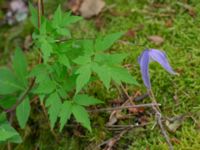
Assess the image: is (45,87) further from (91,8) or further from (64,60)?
(91,8)

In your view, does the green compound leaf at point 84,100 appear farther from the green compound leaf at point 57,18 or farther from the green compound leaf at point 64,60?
the green compound leaf at point 57,18

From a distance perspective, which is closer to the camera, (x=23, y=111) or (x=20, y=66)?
(x=23, y=111)

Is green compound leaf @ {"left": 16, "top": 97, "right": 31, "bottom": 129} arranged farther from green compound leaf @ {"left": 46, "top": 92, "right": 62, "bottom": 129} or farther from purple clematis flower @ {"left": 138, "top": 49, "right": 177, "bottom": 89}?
purple clematis flower @ {"left": 138, "top": 49, "right": 177, "bottom": 89}

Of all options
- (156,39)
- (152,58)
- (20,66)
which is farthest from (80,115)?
(156,39)

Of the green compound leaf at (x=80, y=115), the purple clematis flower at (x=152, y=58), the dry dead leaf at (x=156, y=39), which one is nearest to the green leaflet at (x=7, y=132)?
the green compound leaf at (x=80, y=115)

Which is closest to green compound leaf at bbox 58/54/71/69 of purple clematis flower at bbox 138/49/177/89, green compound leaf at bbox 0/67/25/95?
purple clematis flower at bbox 138/49/177/89

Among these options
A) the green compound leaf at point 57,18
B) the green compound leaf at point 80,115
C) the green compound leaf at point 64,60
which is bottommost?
the green compound leaf at point 80,115
